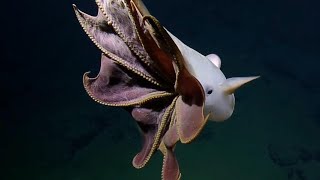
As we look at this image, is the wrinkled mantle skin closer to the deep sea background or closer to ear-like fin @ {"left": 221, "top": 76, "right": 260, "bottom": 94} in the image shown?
ear-like fin @ {"left": 221, "top": 76, "right": 260, "bottom": 94}

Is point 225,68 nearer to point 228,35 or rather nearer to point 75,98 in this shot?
point 228,35

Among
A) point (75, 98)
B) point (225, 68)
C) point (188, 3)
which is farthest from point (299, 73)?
point (75, 98)

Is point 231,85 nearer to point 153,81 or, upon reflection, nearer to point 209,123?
point 153,81

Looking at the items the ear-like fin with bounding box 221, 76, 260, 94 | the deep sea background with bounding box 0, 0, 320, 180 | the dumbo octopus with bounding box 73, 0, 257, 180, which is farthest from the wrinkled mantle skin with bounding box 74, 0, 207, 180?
the deep sea background with bounding box 0, 0, 320, 180

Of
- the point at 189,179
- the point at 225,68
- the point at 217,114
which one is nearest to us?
the point at 217,114

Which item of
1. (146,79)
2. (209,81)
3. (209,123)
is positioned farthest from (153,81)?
(209,123)

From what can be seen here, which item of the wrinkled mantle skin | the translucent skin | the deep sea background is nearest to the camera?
the wrinkled mantle skin

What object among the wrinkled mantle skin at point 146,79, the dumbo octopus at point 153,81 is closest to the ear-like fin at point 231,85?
the dumbo octopus at point 153,81
